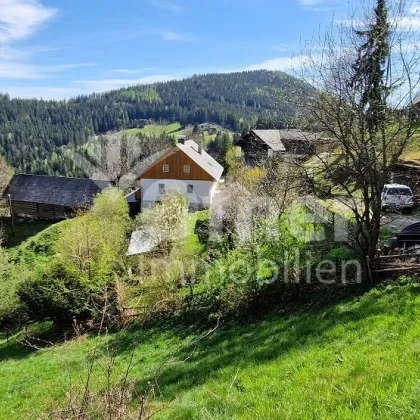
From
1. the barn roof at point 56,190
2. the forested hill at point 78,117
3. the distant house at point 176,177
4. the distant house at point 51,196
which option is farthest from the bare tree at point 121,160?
the forested hill at point 78,117

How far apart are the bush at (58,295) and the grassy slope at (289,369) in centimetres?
339

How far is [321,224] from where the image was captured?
15914mm

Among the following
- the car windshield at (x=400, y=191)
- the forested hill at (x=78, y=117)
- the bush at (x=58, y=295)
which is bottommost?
the bush at (x=58, y=295)

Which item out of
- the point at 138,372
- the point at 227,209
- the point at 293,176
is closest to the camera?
the point at 138,372

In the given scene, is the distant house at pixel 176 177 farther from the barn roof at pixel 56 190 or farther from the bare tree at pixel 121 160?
the bare tree at pixel 121 160

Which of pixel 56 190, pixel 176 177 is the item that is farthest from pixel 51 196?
pixel 176 177

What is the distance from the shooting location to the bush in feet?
51.8

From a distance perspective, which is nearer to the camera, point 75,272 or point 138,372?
point 138,372

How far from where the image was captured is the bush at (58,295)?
51.8 feet

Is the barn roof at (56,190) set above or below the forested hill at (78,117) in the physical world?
below

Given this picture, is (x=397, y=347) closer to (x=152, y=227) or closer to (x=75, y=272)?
(x=75, y=272)

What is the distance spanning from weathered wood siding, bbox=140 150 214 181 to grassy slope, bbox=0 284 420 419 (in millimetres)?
27052

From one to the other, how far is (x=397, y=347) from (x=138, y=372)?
6.44 metres

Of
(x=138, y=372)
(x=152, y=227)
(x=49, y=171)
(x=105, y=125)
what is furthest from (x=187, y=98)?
(x=138, y=372)
